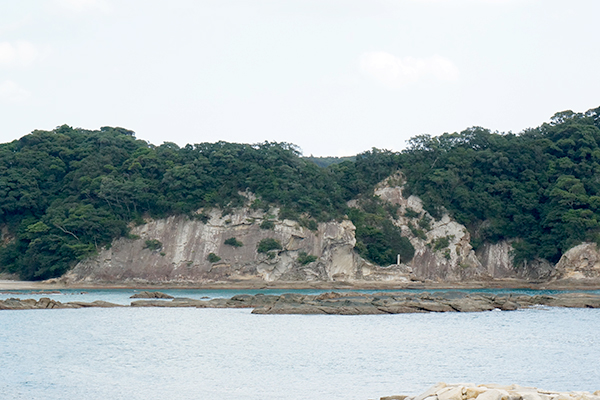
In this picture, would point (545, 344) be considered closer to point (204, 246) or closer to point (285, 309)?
point (285, 309)

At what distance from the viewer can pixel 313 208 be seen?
6475cm

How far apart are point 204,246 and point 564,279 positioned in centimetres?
3302

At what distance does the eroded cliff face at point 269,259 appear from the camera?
6244 cm

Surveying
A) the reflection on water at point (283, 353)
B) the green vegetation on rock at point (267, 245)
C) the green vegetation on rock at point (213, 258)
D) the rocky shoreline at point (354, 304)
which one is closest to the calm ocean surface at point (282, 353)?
the reflection on water at point (283, 353)

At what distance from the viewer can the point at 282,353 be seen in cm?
2542

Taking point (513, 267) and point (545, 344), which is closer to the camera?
point (545, 344)

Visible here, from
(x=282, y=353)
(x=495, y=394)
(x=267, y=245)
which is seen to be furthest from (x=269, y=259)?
(x=495, y=394)

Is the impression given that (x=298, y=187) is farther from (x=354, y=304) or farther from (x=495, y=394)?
(x=495, y=394)

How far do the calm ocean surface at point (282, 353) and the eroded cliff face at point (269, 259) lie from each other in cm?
2317

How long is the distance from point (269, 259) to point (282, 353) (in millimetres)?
36675

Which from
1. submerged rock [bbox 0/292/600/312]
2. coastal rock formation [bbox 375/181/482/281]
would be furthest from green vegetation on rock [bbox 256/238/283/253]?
submerged rock [bbox 0/292/600/312]

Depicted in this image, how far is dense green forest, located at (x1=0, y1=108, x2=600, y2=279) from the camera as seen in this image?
6272cm

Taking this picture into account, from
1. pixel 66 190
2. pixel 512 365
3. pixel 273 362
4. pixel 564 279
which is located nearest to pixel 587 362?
pixel 512 365

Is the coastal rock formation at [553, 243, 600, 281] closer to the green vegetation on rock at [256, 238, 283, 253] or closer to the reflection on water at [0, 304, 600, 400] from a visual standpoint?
the reflection on water at [0, 304, 600, 400]
